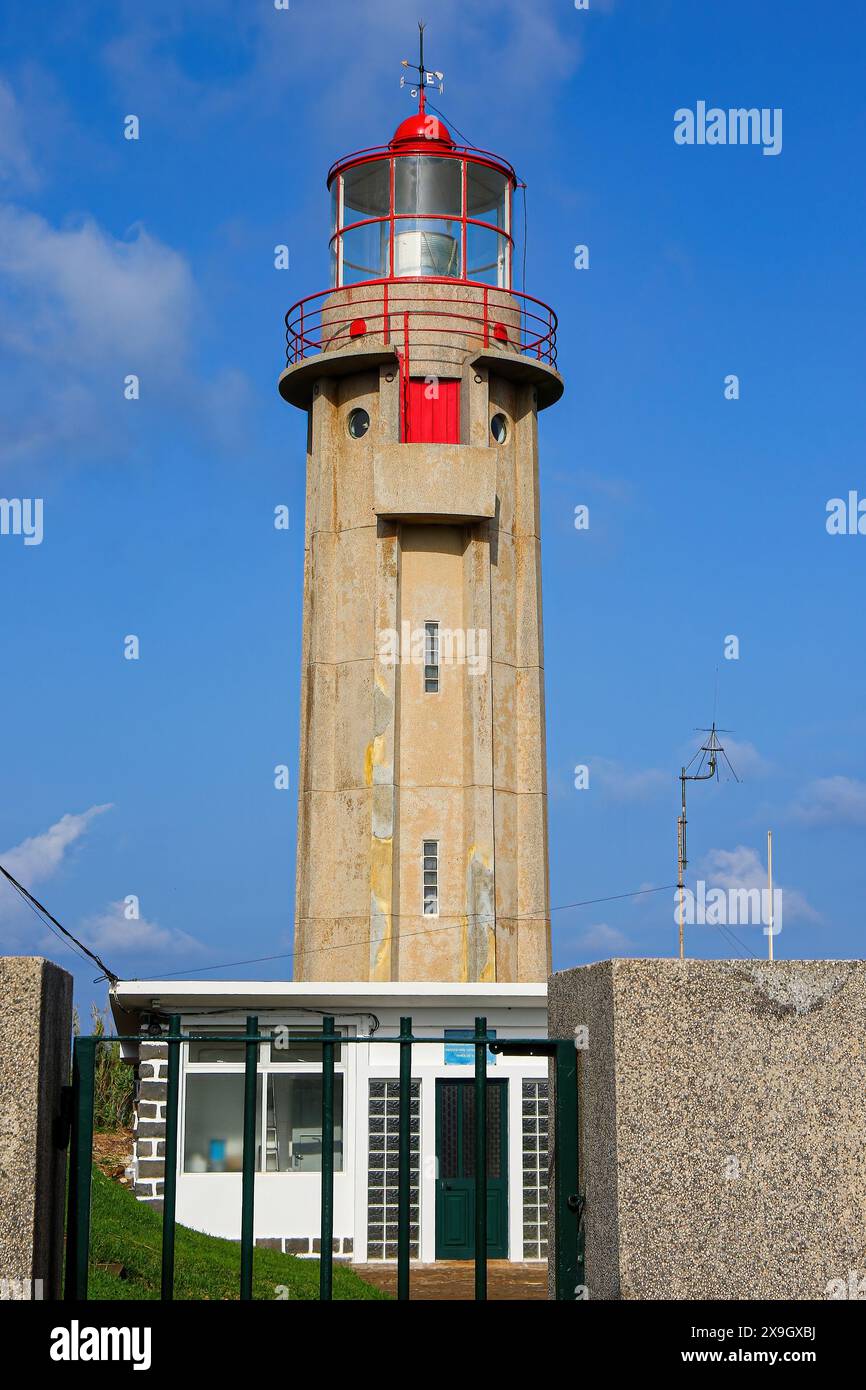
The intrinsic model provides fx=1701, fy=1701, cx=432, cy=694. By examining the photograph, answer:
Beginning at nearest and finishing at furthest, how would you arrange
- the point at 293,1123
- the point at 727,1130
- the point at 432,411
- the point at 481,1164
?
the point at 727,1130 < the point at 481,1164 < the point at 293,1123 < the point at 432,411

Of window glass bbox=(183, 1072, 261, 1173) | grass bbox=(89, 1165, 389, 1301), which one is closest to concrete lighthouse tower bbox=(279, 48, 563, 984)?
window glass bbox=(183, 1072, 261, 1173)

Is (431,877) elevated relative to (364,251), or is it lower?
lower

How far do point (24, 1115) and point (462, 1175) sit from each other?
18582 mm

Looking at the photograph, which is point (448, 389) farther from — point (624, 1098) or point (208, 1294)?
point (624, 1098)

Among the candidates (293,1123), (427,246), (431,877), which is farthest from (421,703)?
(427,246)

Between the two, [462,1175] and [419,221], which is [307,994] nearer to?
[462,1175]

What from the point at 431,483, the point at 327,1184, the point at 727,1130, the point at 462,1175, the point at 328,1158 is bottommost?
the point at 462,1175

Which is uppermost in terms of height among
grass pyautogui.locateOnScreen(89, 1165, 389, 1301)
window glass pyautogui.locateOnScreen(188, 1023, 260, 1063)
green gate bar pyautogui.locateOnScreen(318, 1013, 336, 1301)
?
window glass pyautogui.locateOnScreen(188, 1023, 260, 1063)

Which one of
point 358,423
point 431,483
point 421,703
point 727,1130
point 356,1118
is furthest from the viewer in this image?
point 358,423

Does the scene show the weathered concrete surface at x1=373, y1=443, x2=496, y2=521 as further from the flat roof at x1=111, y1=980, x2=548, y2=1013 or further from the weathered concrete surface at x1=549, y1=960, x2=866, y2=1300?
the weathered concrete surface at x1=549, y1=960, x2=866, y2=1300

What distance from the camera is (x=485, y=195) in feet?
95.6

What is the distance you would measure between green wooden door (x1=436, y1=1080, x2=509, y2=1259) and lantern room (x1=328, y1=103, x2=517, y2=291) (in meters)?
13.3

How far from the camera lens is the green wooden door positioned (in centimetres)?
2384

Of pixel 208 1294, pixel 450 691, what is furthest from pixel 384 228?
pixel 208 1294
